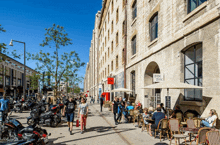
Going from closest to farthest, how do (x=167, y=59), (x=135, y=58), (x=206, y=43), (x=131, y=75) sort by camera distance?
(x=206, y=43) < (x=167, y=59) < (x=135, y=58) < (x=131, y=75)

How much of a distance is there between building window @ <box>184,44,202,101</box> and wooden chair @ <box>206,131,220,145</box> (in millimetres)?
4106

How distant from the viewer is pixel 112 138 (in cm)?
732

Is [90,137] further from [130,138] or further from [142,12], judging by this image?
[142,12]

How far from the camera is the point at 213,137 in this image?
16.1 feet

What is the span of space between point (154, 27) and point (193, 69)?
5727mm

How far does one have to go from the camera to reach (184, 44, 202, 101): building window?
885cm

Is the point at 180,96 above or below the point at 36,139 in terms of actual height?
above

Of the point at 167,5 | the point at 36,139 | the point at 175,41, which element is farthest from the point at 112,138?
the point at 167,5

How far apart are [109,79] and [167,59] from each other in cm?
1522

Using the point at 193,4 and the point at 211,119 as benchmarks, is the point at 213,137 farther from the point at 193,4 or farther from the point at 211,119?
the point at 193,4

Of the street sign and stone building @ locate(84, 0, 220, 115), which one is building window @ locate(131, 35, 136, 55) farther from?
the street sign

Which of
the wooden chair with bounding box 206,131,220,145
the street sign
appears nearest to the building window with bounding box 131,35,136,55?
the street sign

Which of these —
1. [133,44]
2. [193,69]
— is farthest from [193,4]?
[133,44]

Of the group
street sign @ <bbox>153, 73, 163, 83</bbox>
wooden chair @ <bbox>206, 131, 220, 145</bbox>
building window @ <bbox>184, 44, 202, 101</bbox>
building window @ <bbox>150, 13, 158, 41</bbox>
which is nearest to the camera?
wooden chair @ <bbox>206, 131, 220, 145</bbox>
